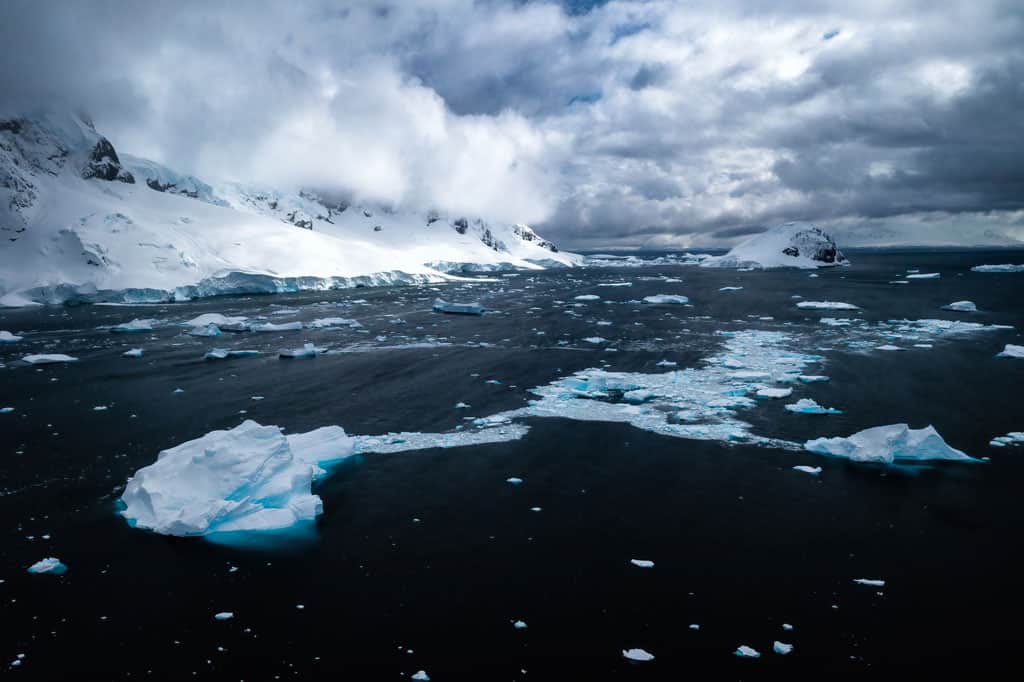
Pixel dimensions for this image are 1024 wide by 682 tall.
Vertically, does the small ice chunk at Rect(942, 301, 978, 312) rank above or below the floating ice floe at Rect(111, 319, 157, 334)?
below

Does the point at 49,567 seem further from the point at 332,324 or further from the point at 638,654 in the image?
the point at 332,324

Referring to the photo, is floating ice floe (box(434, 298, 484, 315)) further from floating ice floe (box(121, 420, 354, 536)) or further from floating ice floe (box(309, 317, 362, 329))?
floating ice floe (box(121, 420, 354, 536))

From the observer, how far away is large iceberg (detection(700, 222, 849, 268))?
92812 millimetres

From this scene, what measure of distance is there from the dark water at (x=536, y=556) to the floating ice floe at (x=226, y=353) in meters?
6.72

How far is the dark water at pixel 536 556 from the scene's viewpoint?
5934mm

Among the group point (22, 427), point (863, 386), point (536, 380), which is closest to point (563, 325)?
point (536, 380)

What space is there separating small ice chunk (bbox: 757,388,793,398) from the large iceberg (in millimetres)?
84367

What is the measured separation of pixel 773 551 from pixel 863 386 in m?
10.9

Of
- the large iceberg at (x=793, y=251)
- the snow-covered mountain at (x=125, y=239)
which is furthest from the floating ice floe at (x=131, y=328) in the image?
the large iceberg at (x=793, y=251)

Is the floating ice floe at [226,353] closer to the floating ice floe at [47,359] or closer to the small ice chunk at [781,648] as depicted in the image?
the floating ice floe at [47,359]

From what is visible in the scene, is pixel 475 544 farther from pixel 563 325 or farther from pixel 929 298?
pixel 929 298

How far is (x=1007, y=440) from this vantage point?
38.3ft

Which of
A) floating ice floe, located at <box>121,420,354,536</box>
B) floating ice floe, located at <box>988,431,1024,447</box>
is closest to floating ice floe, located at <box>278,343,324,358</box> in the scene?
floating ice floe, located at <box>121,420,354,536</box>

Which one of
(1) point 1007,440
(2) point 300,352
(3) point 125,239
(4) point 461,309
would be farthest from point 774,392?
(3) point 125,239
